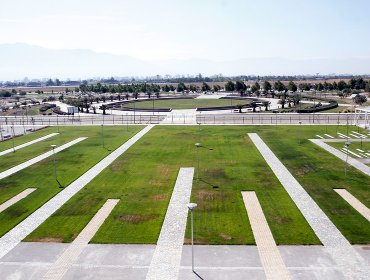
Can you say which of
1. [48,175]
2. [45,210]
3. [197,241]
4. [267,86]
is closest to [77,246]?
[45,210]

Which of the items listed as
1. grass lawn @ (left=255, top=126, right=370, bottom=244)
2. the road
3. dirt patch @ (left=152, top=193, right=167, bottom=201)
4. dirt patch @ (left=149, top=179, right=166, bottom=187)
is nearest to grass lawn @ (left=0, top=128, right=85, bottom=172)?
the road

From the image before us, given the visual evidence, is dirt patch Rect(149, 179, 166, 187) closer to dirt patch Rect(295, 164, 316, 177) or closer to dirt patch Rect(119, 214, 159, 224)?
dirt patch Rect(119, 214, 159, 224)

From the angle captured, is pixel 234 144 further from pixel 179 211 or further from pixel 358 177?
pixel 179 211

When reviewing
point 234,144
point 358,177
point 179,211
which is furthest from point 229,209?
point 234,144

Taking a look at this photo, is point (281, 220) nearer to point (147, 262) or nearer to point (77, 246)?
point (147, 262)

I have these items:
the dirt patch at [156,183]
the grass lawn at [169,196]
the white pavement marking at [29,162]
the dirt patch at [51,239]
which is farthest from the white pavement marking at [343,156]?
the white pavement marking at [29,162]

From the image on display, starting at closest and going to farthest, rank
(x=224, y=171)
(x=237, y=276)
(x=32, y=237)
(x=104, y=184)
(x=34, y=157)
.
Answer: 1. (x=237, y=276)
2. (x=32, y=237)
3. (x=104, y=184)
4. (x=224, y=171)
5. (x=34, y=157)

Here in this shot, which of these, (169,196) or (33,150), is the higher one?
(33,150)
